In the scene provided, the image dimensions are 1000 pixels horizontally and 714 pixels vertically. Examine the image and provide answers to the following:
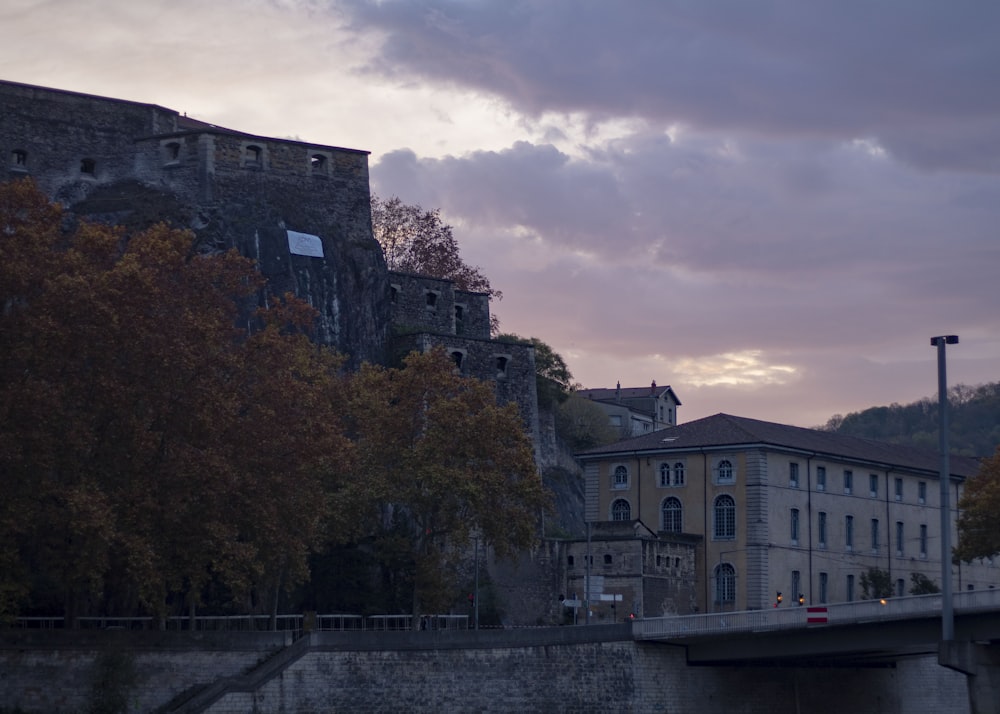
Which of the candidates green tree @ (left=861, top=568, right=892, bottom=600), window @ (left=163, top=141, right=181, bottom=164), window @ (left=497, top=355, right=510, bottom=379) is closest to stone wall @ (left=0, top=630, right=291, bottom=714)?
window @ (left=163, top=141, right=181, bottom=164)

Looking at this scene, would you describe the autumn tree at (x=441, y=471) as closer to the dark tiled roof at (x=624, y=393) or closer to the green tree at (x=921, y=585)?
the green tree at (x=921, y=585)

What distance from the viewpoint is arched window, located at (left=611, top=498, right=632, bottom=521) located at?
288 ft

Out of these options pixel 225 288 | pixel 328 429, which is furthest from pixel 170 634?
pixel 225 288

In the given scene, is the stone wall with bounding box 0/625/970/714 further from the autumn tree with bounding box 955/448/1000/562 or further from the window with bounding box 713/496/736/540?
the autumn tree with bounding box 955/448/1000/562

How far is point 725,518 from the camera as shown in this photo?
8281 cm

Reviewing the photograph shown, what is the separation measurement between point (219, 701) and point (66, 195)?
120 ft

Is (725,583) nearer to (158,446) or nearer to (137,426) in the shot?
(158,446)

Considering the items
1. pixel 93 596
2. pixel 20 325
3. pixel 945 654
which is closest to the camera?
pixel 20 325

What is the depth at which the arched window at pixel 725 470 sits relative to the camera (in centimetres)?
8362

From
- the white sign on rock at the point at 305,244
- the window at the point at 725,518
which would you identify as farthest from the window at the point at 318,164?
the window at the point at 725,518

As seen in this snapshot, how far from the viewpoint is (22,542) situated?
51406 millimetres

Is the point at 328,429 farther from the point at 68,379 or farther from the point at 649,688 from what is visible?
the point at 649,688

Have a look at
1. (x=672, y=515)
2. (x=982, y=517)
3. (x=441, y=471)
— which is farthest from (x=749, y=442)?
(x=441, y=471)

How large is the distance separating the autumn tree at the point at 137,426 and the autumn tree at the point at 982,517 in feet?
131
